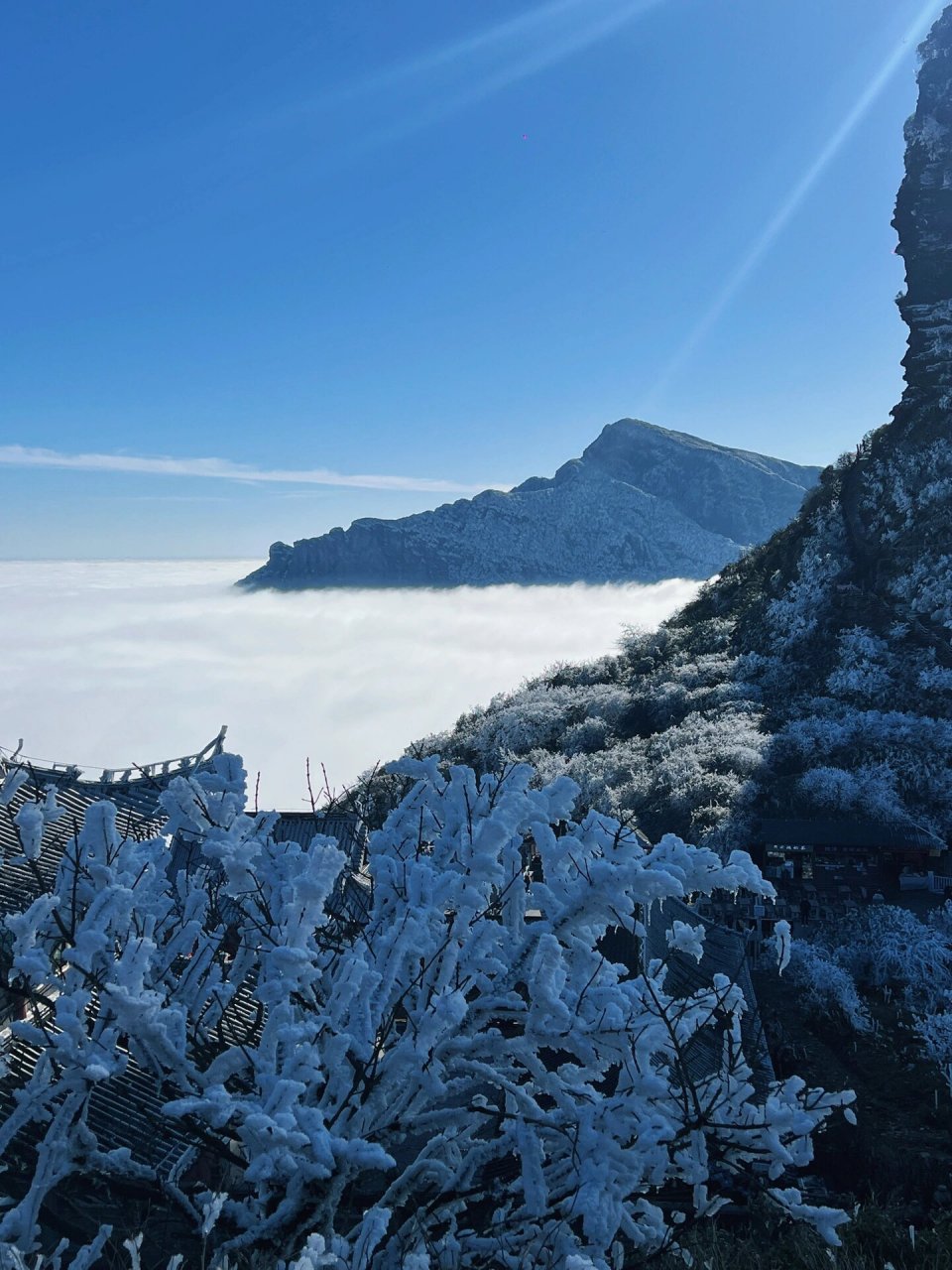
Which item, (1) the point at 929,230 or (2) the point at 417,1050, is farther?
(1) the point at 929,230

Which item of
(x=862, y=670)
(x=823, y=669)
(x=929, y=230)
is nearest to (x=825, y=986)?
(x=862, y=670)

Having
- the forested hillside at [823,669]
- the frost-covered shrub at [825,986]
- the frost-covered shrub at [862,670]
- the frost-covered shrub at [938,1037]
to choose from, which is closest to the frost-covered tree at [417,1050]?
the frost-covered shrub at [938,1037]

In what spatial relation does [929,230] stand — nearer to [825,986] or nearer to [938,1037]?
[825,986]

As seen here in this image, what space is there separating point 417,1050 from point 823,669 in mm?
53703

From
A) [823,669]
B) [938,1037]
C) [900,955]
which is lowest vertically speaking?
[938,1037]

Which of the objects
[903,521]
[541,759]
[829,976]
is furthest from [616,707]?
[829,976]

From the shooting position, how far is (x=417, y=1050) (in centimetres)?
496

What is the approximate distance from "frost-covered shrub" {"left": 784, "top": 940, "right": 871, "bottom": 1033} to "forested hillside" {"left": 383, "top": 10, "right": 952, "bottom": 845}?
8.29m

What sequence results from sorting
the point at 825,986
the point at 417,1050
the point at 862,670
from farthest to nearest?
the point at 862,670
the point at 825,986
the point at 417,1050

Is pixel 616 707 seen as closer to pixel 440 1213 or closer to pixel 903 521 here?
pixel 903 521

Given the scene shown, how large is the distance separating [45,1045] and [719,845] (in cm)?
3290

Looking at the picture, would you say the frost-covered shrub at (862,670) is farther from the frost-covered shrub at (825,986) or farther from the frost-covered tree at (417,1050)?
the frost-covered tree at (417,1050)

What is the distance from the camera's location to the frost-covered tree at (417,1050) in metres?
4.84

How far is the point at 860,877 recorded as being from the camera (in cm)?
3391
